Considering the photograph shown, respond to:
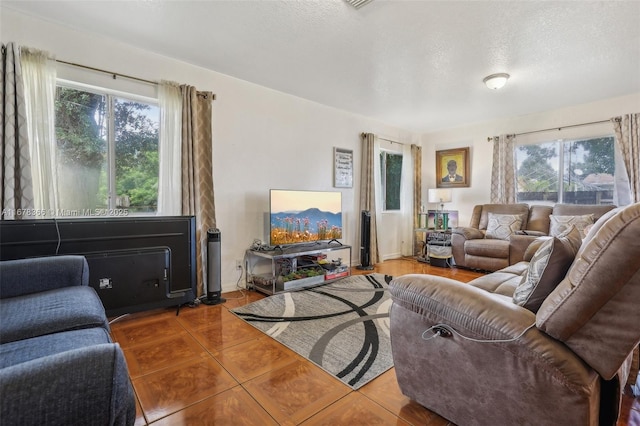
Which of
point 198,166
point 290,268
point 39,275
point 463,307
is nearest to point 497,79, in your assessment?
point 463,307

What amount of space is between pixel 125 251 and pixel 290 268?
185cm

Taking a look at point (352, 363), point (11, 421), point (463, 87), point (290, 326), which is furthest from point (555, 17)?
point (11, 421)

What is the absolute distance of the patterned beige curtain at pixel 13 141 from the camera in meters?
2.19

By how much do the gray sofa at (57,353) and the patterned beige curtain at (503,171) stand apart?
5608 millimetres

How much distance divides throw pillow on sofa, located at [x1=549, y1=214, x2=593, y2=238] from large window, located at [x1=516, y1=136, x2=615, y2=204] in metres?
0.60

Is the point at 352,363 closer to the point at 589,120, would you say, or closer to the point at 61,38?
the point at 61,38

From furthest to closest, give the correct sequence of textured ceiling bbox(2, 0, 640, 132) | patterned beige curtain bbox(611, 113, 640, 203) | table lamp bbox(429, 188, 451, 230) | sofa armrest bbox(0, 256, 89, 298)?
table lamp bbox(429, 188, 451, 230) → patterned beige curtain bbox(611, 113, 640, 203) → textured ceiling bbox(2, 0, 640, 132) → sofa armrest bbox(0, 256, 89, 298)

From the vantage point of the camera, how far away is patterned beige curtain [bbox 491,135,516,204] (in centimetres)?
501

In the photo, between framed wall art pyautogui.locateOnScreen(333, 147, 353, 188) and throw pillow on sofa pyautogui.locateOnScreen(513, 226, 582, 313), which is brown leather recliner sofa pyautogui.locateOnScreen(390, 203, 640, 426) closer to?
throw pillow on sofa pyautogui.locateOnScreen(513, 226, 582, 313)

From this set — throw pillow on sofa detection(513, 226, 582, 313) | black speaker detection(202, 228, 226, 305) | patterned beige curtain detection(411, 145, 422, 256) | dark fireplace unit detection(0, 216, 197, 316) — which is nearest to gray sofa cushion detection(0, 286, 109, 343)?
dark fireplace unit detection(0, 216, 197, 316)

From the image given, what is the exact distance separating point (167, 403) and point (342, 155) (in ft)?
12.6

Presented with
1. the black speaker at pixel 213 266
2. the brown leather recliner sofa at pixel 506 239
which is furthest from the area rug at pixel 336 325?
the brown leather recliner sofa at pixel 506 239

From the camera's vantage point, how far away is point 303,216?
12.7 feet

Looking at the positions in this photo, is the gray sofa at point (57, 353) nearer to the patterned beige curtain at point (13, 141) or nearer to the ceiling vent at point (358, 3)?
the patterned beige curtain at point (13, 141)
